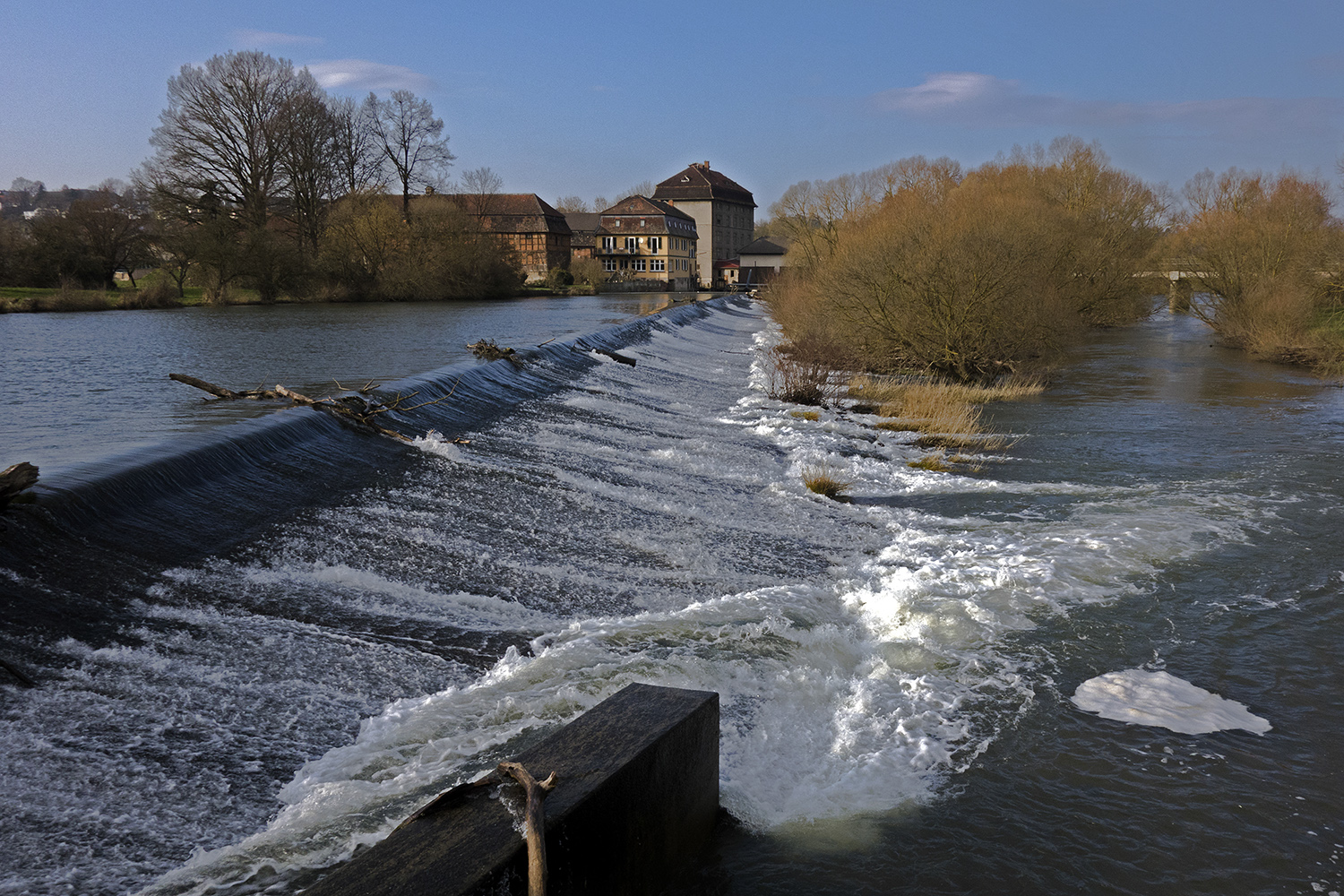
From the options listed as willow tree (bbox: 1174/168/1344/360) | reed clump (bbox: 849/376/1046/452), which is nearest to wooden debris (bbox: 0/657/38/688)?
reed clump (bbox: 849/376/1046/452)

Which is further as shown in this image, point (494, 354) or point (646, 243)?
point (646, 243)

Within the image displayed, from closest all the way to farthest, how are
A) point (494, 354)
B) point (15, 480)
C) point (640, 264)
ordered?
1. point (15, 480)
2. point (494, 354)
3. point (640, 264)

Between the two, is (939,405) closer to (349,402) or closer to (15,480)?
(349,402)

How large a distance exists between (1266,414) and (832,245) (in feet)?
69.2

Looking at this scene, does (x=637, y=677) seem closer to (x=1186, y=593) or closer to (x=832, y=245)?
(x=1186, y=593)

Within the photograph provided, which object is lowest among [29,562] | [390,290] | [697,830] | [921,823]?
[921,823]

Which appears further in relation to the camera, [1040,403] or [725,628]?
[1040,403]

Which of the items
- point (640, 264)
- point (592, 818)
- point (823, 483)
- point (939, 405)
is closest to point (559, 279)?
point (640, 264)

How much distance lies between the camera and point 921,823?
4.49 metres

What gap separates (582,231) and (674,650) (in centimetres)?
9907

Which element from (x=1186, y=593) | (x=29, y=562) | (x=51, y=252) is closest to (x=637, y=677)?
(x=29, y=562)

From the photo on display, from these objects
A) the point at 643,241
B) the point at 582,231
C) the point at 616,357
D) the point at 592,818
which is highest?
the point at 582,231

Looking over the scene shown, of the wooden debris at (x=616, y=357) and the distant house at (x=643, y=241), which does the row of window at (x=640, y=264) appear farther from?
the wooden debris at (x=616, y=357)

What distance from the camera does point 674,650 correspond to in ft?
19.7
